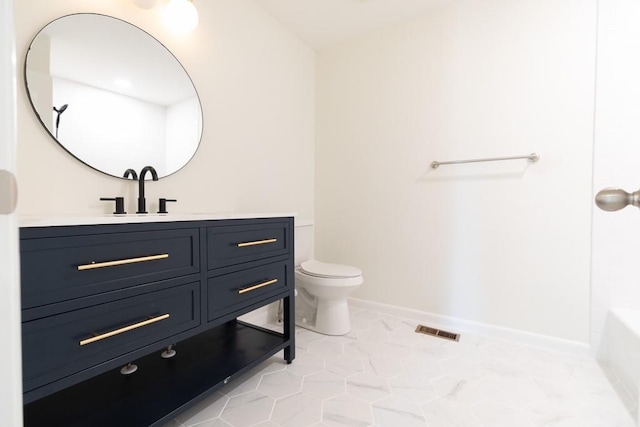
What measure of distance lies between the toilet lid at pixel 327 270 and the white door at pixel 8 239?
1.50m

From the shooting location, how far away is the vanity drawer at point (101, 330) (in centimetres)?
71

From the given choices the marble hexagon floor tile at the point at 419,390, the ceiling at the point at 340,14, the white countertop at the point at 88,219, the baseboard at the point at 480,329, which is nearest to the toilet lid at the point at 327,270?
the marble hexagon floor tile at the point at 419,390

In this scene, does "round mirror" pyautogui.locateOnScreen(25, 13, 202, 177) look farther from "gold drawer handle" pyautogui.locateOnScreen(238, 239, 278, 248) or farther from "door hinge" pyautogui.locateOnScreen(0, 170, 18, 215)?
"door hinge" pyautogui.locateOnScreen(0, 170, 18, 215)

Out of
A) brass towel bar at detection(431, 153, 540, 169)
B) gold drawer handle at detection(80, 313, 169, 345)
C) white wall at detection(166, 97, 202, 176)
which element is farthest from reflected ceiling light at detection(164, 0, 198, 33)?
brass towel bar at detection(431, 153, 540, 169)

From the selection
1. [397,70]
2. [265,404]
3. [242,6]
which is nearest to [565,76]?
[397,70]

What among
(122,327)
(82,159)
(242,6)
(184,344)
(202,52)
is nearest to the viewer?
(122,327)

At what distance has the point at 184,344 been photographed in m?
1.46

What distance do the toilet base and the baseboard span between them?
1.58 feet

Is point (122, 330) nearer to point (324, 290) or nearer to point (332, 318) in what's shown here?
point (324, 290)

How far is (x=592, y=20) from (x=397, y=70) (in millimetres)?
1091

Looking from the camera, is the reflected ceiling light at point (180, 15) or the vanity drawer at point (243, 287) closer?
the vanity drawer at point (243, 287)

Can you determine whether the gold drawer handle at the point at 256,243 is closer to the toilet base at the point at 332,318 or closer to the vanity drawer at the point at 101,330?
the vanity drawer at the point at 101,330

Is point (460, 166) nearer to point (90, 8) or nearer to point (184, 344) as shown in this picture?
point (184, 344)

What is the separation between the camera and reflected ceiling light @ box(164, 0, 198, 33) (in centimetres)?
137
